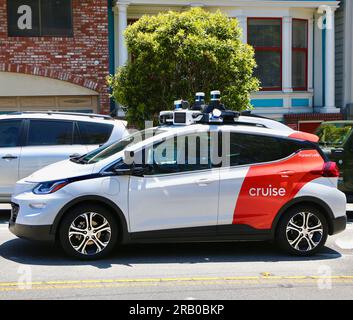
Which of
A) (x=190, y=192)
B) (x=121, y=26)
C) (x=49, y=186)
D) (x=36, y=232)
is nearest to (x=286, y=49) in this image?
(x=121, y=26)

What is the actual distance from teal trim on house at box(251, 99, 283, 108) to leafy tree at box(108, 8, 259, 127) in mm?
5968

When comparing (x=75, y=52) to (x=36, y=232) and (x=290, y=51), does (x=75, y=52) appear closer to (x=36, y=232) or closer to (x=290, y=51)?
(x=290, y=51)

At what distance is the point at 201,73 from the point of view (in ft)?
37.7

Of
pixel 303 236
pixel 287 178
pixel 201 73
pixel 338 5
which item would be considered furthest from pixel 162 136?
pixel 338 5

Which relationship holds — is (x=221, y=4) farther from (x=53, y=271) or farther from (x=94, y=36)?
(x=53, y=271)

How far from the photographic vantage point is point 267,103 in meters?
18.0

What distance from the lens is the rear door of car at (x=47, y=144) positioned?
9.22m

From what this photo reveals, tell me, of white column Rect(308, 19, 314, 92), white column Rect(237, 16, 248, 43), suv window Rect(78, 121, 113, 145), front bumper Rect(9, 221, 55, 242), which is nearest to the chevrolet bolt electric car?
front bumper Rect(9, 221, 55, 242)

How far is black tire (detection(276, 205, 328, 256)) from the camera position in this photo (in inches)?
274

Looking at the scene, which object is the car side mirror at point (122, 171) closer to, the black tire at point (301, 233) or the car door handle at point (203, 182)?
the car door handle at point (203, 182)

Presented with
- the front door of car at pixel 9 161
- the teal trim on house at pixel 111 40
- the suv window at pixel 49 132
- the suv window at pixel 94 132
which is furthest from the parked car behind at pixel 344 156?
the teal trim on house at pixel 111 40

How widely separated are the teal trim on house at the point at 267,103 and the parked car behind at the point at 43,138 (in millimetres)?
9005

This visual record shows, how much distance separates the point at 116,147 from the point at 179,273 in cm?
187

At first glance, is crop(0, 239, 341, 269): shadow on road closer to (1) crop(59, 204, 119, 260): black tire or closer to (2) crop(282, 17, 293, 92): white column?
(1) crop(59, 204, 119, 260): black tire
